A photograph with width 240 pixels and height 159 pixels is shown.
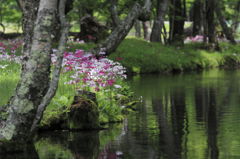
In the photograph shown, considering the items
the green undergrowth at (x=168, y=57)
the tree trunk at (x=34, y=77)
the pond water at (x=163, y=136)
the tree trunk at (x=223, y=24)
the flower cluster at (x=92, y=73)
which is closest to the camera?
the tree trunk at (x=34, y=77)

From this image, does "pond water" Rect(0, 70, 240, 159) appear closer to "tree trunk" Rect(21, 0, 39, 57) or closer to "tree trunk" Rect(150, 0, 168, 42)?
"tree trunk" Rect(21, 0, 39, 57)

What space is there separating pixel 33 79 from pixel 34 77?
0.04 m

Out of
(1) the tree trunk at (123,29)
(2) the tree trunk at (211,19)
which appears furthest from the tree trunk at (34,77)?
(2) the tree trunk at (211,19)

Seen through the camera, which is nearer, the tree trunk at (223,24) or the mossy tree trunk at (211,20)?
the mossy tree trunk at (211,20)

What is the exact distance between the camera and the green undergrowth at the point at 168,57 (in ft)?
101

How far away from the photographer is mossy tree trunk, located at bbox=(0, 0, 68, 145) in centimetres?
901

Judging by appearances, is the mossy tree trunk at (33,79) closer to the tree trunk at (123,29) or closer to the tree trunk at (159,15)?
the tree trunk at (123,29)

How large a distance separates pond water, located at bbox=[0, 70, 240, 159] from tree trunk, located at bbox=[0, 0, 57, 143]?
2.01 ft

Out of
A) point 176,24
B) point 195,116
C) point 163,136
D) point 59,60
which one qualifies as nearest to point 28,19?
point 59,60

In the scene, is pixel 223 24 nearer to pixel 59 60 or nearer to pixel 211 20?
pixel 211 20

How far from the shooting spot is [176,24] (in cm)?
3859

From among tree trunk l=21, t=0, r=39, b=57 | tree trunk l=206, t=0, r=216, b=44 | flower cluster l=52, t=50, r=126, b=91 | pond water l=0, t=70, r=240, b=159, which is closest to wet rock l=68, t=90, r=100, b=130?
pond water l=0, t=70, r=240, b=159

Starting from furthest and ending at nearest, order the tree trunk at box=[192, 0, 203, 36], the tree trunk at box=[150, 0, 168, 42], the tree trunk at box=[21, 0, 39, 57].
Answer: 1. the tree trunk at box=[192, 0, 203, 36]
2. the tree trunk at box=[150, 0, 168, 42]
3. the tree trunk at box=[21, 0, 39, 57]

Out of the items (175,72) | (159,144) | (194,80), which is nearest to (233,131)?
(159,144)
